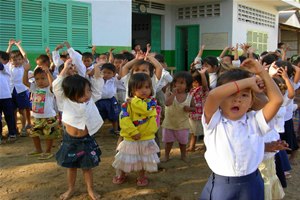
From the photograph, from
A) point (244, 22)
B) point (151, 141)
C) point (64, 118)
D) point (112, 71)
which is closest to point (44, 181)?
point (64, 118)

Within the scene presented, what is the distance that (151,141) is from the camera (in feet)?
9.93

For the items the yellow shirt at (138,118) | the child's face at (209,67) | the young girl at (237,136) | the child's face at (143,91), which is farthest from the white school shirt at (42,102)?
the young girl at (237,136)

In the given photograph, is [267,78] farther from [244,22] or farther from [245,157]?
[244,22]

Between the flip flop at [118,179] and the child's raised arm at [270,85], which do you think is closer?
the child's raised arm at [270,85]

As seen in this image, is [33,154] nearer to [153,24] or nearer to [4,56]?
[4,56]

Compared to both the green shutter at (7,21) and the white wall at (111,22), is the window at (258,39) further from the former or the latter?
the green shutter at (7,21)

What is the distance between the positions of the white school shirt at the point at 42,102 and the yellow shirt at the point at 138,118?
1402mm

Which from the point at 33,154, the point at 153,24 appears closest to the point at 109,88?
the point at 33,154

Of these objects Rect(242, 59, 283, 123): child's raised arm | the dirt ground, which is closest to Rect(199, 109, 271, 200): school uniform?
Rect(242, 59, 283, 123): child's raised arm

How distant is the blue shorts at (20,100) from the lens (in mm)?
5023

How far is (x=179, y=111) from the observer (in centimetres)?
374

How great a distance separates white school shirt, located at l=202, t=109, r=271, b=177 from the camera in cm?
181

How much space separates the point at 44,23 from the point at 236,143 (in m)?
6.31

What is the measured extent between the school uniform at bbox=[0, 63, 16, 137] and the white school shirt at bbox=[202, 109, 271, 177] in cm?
387
